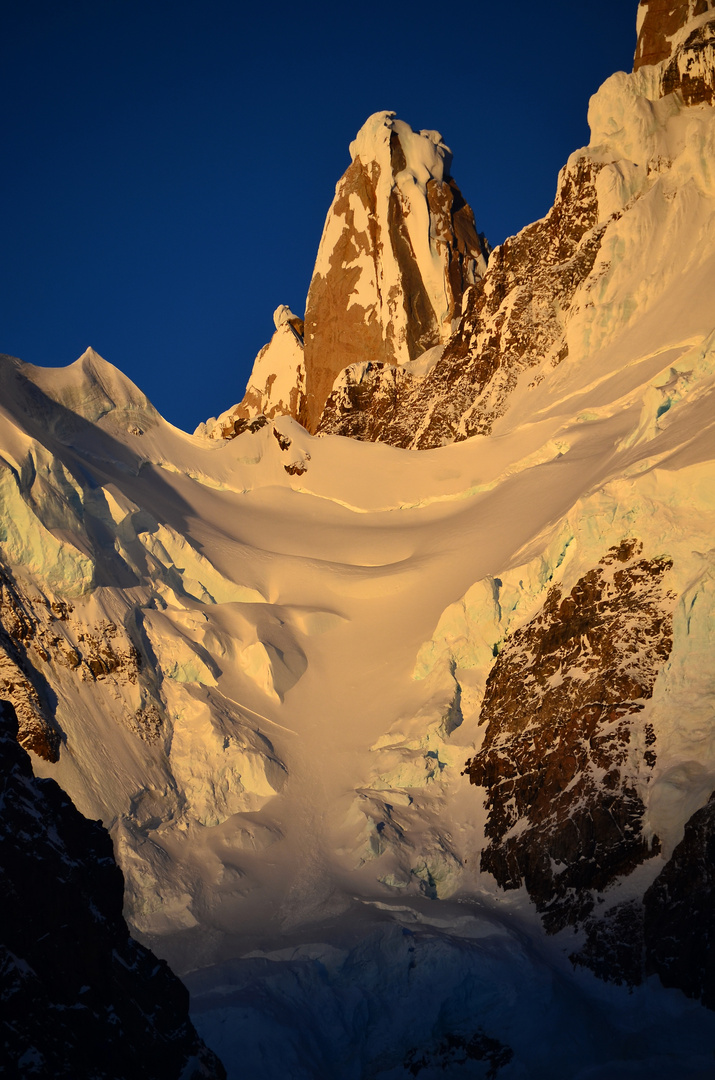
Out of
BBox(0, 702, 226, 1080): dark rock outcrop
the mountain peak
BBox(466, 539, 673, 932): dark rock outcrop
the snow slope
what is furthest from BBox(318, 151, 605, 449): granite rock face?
BBox(0, 702, 226, 1080): dark rock outcrop

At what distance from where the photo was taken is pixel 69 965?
21406mm

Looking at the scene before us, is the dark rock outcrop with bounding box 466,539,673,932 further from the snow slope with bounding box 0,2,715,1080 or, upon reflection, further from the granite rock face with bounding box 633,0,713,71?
the granite rock face with bounding box 633,0,713,71

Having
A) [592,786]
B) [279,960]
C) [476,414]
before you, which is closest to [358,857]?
[279,960]

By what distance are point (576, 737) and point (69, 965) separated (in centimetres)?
2511

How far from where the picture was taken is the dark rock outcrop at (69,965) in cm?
2008

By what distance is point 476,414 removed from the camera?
81812 mm

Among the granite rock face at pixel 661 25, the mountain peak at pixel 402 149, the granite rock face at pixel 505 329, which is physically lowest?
the granite rock face at pixel 505 329

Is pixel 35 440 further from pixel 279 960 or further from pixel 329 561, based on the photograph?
pixel 279 960

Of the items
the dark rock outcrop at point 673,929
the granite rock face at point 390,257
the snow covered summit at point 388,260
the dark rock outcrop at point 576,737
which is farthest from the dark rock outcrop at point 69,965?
the granite rock face at point 390,257

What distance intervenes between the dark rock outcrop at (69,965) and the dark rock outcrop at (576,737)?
1831cm

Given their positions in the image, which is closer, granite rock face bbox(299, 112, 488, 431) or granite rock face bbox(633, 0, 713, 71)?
granite rock face bbox(633, 0, 713, 71)

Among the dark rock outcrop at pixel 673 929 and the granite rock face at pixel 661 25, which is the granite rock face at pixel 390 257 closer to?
the granite rock face at pixel 661 25

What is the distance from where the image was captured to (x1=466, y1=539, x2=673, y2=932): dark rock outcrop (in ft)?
129

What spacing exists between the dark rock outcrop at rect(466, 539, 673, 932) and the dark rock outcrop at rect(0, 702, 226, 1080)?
18314mm
